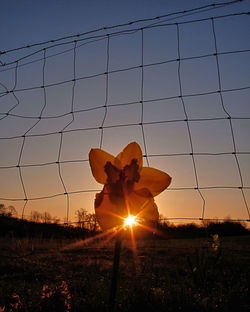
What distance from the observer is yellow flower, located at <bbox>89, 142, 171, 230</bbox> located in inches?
18.2

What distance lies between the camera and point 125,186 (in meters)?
0.47

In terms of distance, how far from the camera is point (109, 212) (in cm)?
47

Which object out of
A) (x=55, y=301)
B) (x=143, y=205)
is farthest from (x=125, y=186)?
(x=55, y=301)

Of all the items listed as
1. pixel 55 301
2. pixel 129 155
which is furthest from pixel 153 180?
pixel 55 301

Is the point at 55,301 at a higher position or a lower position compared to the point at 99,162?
lower

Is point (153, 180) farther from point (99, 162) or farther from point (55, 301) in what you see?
point (55, 301)

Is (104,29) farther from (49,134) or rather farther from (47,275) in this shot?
(47,275)

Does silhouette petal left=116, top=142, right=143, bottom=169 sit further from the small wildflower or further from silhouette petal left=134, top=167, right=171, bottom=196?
the small wildflower

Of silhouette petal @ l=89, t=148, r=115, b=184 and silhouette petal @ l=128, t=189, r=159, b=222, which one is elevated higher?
silhouette petal @ l=89, t=148, r=115, b=184

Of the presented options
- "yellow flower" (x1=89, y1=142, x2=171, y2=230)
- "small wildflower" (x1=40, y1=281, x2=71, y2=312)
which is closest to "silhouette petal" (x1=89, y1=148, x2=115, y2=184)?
"yellow flower" (x1=89, y1=142, x2=171, y2=230)

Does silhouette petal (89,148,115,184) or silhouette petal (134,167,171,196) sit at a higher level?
silhouette petal (89,148,115,184)

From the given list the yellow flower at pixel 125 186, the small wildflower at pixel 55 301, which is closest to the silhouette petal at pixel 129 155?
the yellow flower at pixel 125 186

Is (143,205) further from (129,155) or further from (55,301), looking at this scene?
(55,301)

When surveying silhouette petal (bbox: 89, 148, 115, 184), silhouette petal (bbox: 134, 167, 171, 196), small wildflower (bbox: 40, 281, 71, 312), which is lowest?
small wildflower (bbox: 40, 281, 71, 312)
